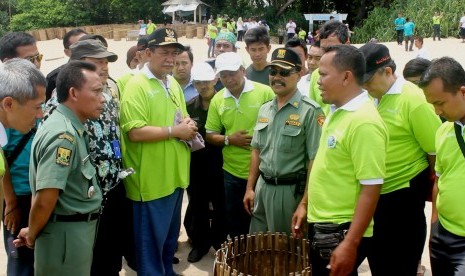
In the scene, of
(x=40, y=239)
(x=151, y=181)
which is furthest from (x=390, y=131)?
(x=40, y=239)

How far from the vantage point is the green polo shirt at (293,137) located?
3.95 m

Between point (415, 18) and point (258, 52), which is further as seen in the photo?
point (415, 18)

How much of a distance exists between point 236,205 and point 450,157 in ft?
6.85

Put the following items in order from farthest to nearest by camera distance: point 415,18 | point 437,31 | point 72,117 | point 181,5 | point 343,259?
point 181,5
point 415,18
point 437,31
point 72,117
point 343,259

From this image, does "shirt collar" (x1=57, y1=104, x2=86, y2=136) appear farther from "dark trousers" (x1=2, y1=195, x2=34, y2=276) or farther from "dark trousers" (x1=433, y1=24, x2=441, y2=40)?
"dark trousers" (x1=433, y1=24, x2=441, y2=40)

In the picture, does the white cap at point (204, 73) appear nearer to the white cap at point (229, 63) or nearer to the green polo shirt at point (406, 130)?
the white cap at point (229, 63)

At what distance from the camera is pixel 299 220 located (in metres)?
3.81

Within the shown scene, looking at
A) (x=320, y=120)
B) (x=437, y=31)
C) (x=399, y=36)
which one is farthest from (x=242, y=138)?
(x=437, y=31)

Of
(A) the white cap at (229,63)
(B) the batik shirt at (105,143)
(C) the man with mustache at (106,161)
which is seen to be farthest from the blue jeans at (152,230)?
(A) the white cap at (229,63)

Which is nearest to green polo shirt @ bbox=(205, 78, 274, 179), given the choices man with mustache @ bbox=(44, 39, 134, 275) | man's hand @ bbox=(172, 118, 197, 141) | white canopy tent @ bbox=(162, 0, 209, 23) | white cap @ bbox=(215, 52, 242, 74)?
white cap @ bbox=(215, 52, 242, 74)

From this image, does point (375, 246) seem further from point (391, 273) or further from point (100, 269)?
point (100, 269)

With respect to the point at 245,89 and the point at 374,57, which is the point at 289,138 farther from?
the point at 245,89

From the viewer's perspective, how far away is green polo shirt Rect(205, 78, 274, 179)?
4730 mm

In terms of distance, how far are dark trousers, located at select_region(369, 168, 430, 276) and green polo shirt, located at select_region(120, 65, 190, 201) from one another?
1.52 metres
